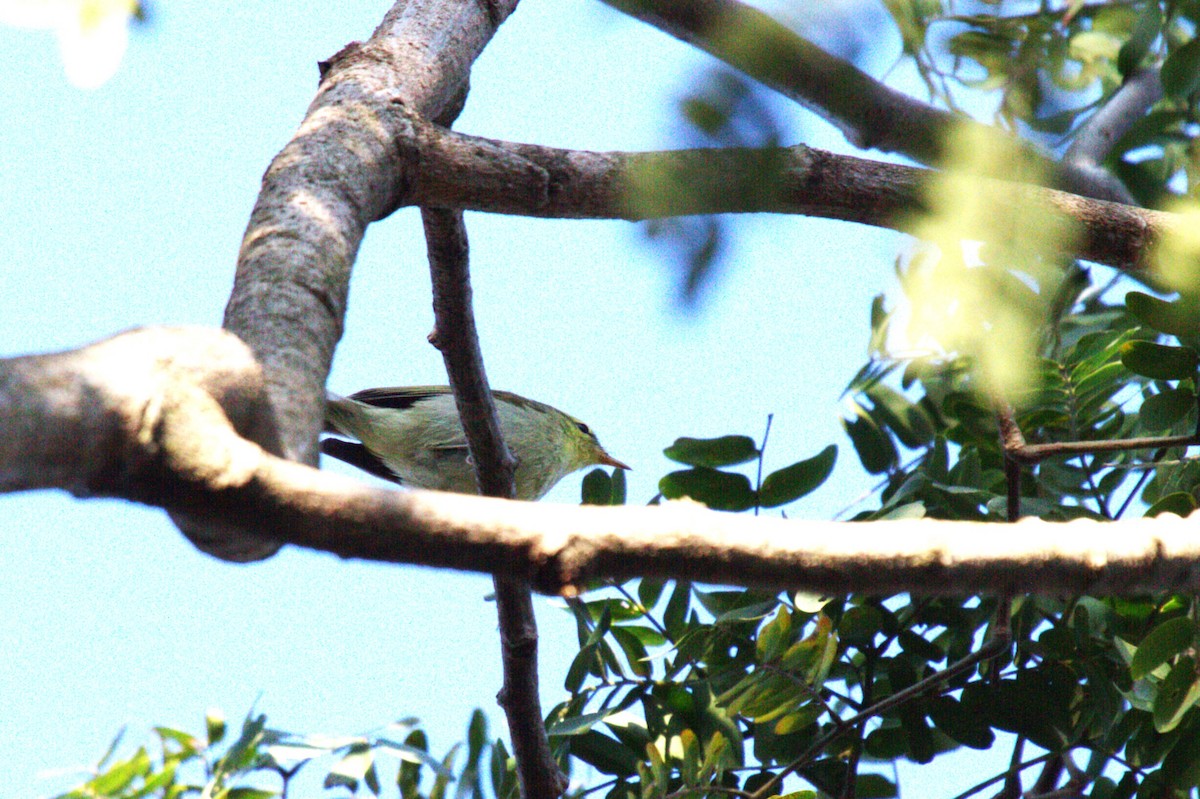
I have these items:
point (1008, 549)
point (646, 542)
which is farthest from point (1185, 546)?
point (646, 542)

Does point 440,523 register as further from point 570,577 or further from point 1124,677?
point 1124,677

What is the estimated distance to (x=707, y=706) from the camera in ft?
8.28

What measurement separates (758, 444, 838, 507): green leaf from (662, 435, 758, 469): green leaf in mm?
Answer: 82

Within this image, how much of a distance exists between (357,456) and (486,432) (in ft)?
8.38

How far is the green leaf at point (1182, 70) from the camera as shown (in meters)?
2.34

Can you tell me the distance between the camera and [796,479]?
2777 millimetres

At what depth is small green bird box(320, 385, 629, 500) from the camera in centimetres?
546

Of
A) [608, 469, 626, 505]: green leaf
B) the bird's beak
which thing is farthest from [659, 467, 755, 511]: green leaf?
the bird's beak

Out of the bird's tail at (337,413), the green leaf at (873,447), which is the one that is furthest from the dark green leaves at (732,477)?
the bird's tail at (337,413)

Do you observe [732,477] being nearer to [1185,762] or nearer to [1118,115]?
[1185,762]

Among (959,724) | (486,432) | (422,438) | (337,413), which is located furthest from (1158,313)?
(337,413)

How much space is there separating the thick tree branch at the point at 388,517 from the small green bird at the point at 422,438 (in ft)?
13.9

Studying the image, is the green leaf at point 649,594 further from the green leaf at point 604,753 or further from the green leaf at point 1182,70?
the green leaf at point 1182,70

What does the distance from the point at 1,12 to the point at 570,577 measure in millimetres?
620
